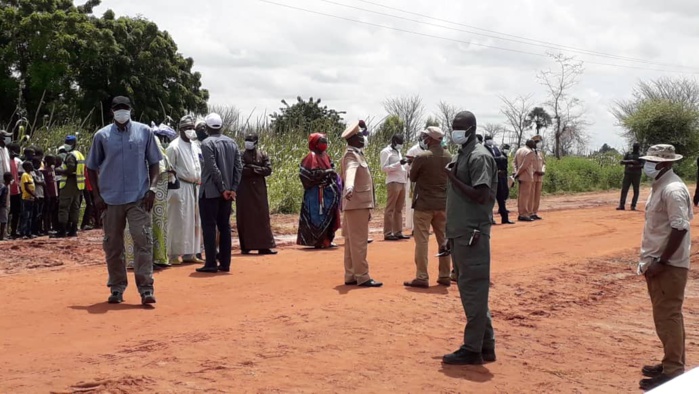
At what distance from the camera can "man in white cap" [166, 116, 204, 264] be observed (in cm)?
1124

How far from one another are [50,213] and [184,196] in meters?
5.38

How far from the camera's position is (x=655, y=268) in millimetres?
6516

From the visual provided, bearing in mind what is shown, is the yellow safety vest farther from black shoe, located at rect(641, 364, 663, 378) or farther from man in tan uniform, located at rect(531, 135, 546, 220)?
black shoe, located at rect(641, 364, 663, 378)

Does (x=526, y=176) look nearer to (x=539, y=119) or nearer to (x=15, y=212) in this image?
(x=15, y=212)

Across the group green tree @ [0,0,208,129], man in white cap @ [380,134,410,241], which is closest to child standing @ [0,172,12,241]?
man in white cap @ [380,134,410,241]

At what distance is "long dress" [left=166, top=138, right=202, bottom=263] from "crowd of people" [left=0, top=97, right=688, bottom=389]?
2 centimetres

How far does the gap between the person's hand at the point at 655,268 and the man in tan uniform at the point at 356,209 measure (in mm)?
3959

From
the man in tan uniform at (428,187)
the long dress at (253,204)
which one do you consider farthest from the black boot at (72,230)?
the man in tan uniform at (428,187)

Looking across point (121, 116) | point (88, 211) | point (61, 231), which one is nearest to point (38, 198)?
point (61, 231)

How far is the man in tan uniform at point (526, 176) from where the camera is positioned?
1927 cm

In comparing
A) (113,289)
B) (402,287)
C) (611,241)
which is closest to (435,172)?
(402,287)

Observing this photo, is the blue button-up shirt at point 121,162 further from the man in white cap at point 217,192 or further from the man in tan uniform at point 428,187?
the man in tan uniform at point 428,187

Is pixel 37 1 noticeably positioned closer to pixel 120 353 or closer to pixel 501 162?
pixel 501 162

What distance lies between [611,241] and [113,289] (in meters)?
10.8
